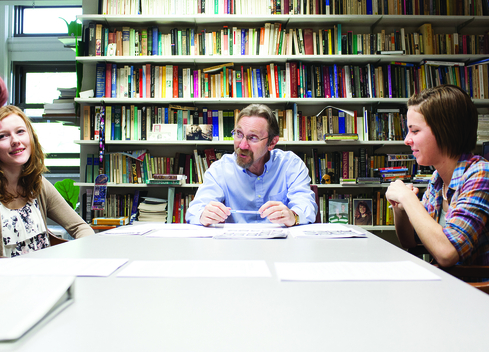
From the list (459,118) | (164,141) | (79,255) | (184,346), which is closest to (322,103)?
(164,141)

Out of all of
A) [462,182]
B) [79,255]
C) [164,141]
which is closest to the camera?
[79,255]

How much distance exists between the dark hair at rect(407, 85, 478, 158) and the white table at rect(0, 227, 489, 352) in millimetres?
661

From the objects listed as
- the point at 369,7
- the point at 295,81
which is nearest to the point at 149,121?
the point at 295,81

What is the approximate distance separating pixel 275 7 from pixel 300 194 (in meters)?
2.09

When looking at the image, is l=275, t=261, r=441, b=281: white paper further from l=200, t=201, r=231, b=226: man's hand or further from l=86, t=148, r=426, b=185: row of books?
l=86, t=148, r=426, b=185: row of books

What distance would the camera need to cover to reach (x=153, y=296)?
0.51m

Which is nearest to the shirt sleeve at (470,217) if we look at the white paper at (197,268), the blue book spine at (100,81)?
the white paper at (197,268)

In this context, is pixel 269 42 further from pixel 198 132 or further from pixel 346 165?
pixel 346 165

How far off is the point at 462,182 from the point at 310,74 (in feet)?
6.90

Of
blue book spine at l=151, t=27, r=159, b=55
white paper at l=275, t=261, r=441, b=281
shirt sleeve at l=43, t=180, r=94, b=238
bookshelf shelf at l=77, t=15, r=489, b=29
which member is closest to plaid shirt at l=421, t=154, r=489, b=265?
white paper at l=275, t=261, r=441, b=281

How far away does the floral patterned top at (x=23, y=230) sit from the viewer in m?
1.25

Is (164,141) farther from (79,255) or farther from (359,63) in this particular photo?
(79,255)

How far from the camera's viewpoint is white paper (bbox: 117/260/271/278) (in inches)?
25.0

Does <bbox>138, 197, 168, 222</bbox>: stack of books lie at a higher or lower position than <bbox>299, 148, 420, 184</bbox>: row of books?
lower
